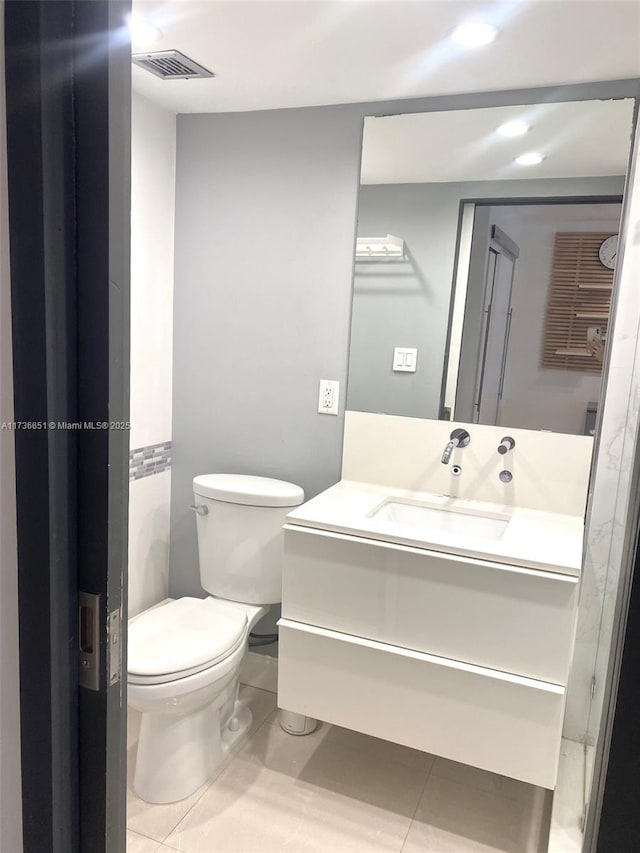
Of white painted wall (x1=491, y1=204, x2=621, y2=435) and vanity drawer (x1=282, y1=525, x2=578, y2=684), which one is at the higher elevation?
white painted wall (x1=491, y1=204, x2=621, y2=435)

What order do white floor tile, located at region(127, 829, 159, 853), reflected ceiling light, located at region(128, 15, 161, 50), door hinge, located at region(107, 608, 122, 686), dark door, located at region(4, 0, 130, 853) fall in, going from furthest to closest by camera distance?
1. white floor tile, located at region(127, 829, 159, 853)
2. reflected ceiling light, located at region(128, 15, 161, 50)
3. door hinge, located at region(107, 608, 122, 686)
4. dark door, located at region(4, 0, 130, 853)

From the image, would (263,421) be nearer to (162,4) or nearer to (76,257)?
(162,4)

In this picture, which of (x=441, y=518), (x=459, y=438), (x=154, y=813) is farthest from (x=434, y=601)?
(x=154, y=813)

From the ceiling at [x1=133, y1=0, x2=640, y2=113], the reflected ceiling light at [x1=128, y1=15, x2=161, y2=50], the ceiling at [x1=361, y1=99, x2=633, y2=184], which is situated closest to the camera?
the ceiling at [x1=133, y1=0, x2=640, y2=113]

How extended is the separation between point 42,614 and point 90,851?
1.05 feet

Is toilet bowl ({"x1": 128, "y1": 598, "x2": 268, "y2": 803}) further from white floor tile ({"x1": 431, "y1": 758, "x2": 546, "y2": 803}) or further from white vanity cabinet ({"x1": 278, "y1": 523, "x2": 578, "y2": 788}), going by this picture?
white floor tile ({"x1": 431, "y1": 758, "x2": 546, "y2": 803})

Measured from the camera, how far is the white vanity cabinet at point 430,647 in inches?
60.4

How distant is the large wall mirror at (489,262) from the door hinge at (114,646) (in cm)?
148

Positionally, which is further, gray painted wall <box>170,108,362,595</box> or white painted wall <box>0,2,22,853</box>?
gray painted wall <box>170,108,362,595</box>

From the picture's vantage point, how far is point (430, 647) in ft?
5.40

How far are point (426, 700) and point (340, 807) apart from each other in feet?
A: 1.57

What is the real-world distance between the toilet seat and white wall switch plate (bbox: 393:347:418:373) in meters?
0.97

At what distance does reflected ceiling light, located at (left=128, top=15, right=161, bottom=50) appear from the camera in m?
1.52

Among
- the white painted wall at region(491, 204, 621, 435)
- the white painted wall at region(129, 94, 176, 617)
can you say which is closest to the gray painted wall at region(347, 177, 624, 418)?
the white painted wall at region(491, 204, 621, 435)
